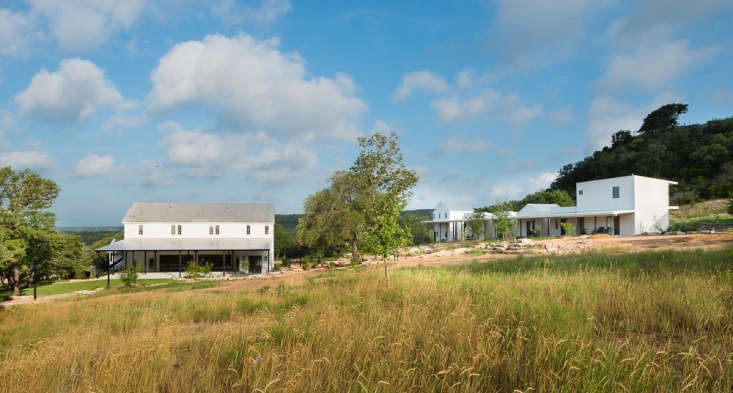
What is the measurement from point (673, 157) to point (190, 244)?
7533 cm

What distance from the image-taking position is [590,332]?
459 centimetres

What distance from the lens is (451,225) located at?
62.0 m

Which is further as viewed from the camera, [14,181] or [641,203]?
[641,203]

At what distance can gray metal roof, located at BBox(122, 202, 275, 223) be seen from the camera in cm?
4162

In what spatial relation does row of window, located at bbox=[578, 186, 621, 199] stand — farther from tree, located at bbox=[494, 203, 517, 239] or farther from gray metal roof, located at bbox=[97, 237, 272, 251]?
gray metal roof, located at bbox=[97, 237, 272, 251]

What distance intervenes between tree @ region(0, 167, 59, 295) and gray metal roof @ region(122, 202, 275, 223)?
7.60 metres

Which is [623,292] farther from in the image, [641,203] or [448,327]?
[641,203]

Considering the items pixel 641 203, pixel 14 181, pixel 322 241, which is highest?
pixel 14 181

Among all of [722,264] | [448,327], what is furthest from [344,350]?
[722,264]

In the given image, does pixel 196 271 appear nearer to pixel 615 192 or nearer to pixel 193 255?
pixel 193 255

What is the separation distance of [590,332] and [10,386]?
6023 millimetres

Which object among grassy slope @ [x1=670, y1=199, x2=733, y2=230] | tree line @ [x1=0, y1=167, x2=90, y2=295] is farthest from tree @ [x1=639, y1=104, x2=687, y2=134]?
tree line @ [x1=0, y1=167, x2=90, y2=295]

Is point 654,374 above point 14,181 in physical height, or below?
below

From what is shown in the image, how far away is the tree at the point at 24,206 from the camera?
97.3ft
